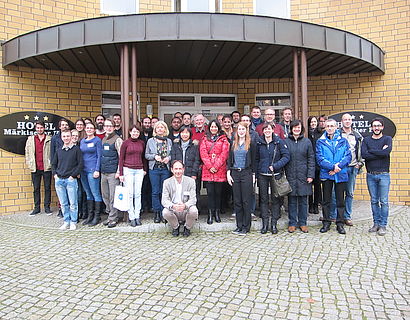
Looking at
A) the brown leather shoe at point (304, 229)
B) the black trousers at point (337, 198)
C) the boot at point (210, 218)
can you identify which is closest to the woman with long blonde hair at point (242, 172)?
the boot at point (210, 218)

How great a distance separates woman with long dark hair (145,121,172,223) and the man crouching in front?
375 mm

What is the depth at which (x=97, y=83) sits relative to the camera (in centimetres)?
766

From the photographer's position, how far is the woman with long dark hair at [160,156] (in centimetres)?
523

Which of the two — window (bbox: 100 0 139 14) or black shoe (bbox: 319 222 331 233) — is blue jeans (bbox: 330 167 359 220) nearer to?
black shoe (bbox: 319 222 331 233)

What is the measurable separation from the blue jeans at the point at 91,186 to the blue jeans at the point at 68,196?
0.67 feet

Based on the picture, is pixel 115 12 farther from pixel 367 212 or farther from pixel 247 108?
pixel 367 212

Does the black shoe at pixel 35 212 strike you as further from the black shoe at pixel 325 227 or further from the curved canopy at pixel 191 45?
the black shoe at pixel 325 227

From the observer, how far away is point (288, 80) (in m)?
8.23

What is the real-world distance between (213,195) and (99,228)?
1986 millimetres

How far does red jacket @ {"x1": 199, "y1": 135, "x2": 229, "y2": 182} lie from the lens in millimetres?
5094

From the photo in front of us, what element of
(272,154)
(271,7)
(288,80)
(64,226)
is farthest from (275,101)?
(64,226)

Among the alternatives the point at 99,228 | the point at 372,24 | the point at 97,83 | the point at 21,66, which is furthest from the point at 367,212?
the point at 21,66

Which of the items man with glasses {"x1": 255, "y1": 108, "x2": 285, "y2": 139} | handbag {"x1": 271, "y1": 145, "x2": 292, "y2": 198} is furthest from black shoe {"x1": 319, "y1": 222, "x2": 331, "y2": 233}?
man with glasses {"x1": 255, "y1": 108, "x2": 285, "y2": 139}

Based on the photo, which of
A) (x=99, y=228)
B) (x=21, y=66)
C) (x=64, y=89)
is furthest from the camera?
(x=64, y=89)
